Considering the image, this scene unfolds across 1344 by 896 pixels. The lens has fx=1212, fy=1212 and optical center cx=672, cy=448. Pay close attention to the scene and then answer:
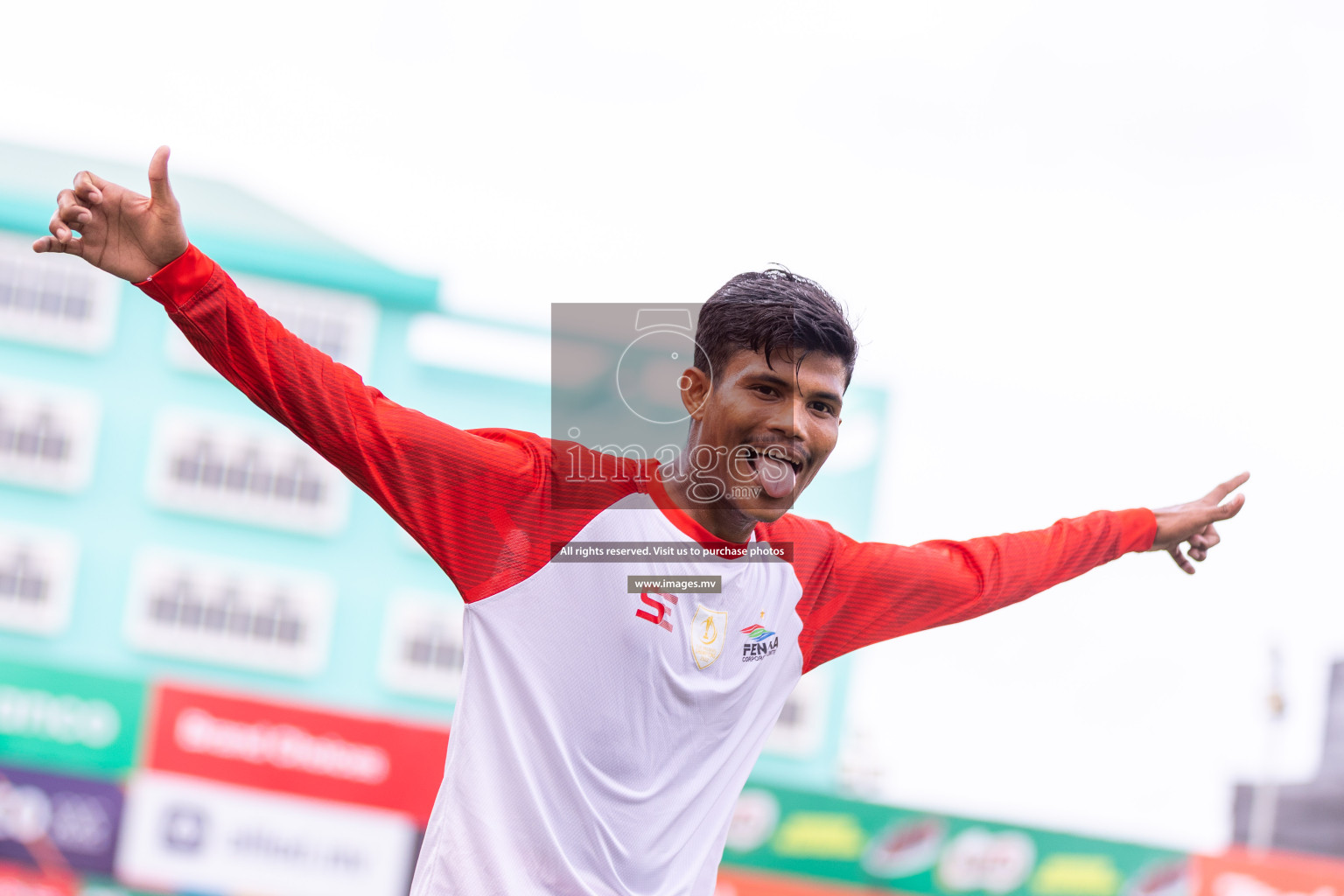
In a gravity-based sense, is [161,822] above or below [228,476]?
below

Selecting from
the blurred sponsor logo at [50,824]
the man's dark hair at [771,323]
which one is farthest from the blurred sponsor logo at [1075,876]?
the man's dark hair at [771,323]

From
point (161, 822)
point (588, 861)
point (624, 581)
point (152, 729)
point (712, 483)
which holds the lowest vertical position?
point (161, 822)

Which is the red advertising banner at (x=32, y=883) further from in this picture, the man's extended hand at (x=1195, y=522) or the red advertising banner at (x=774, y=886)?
the man's extended hand at (x=1195, y=522)

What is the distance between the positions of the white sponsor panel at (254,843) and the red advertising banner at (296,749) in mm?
141

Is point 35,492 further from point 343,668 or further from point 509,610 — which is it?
point 509,610

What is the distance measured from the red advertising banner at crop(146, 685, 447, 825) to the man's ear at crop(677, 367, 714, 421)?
9210 millimetres

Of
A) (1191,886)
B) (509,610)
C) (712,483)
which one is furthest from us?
(1191,886)

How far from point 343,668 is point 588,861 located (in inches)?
718

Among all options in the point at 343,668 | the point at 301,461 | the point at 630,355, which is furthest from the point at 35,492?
the point at 630,355

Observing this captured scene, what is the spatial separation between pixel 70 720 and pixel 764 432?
11182mm

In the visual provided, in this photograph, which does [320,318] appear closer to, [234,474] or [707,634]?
[234,474]

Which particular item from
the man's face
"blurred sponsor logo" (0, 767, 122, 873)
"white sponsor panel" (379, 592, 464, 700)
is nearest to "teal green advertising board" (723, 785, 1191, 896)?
"blurred sponsor logo" (0, 767, 122, 873)

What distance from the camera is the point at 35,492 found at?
19.2 m

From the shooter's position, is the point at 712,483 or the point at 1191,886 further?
the point at 1191,886
